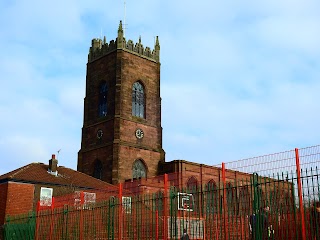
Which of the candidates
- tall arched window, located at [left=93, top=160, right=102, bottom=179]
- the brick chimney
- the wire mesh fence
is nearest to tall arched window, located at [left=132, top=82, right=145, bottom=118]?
tall arched window, located at [left=93, top=160, right=102, bottom=179]

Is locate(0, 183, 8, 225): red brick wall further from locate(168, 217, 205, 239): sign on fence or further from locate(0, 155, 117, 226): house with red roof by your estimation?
locate(168, 217, 205, 239): sign on fence

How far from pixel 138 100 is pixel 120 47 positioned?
6.02 m

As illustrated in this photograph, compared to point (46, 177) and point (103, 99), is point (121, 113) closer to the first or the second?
point (103, 99)

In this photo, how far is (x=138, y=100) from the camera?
156 ft

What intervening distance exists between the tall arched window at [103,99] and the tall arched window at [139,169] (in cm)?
652

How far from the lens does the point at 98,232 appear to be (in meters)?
15.6

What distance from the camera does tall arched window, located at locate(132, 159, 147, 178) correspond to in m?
44.3

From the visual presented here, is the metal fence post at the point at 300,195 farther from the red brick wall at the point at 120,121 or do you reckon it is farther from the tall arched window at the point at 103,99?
the tall arched window at the point at 103,99

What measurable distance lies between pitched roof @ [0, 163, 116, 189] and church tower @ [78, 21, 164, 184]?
822 cm

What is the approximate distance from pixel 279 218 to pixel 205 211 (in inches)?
87.1

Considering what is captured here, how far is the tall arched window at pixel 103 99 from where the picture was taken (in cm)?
4734

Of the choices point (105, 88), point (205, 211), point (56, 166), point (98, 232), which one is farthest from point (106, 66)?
point (205, 211)

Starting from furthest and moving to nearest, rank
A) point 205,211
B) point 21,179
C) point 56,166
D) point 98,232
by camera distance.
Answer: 1. point 56,166
2. point 21,179
3. point 98,232
4. point 205,211

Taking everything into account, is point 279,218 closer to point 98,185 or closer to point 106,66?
point 98,185
